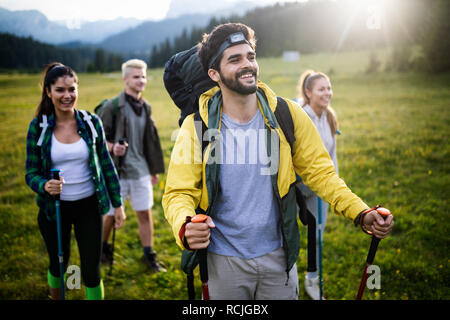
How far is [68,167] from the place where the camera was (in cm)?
379

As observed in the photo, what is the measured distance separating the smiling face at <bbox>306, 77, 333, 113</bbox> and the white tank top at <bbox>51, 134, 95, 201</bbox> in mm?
3423

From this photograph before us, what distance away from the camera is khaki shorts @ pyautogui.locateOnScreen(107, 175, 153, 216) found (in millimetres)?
5527

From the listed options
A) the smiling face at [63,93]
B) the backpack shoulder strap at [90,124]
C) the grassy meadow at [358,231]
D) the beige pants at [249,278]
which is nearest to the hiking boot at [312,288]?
the grassy meadow at [358,231]

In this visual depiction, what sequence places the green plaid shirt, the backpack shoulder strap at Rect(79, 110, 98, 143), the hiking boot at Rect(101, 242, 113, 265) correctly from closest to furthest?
1. the green plaid shirt
2. the backpack shoulder strap at Rect(79, 110, 98, 143)
3. the hiking boot at Rect(101, 242, 113, 265)

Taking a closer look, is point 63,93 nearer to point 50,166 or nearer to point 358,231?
point 50,166

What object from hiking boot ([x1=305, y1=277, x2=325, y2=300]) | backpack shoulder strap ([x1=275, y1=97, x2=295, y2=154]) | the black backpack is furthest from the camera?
hiking boot ([x1=305, y1=277, x2=325, y2=300])

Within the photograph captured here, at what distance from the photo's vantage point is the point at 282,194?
2.64m

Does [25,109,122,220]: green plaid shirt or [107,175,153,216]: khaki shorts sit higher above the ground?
[25,109,122,220]: green plaid shirt

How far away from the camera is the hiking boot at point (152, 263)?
5.46 m

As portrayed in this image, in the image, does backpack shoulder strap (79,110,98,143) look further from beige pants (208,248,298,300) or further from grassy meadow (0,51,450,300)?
grassy meadow (0,51,450,300)

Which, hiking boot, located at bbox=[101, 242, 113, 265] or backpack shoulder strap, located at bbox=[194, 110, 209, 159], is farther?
hiking boot, located at bbox=[101, 242, 113, 265]

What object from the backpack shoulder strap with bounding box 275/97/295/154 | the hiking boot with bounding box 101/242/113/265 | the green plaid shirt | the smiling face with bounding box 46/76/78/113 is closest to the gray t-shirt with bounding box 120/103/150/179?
the green plaid shirt

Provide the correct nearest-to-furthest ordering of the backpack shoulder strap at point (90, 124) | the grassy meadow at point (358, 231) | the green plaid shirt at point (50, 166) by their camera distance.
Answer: the green plaid shirt at point (50, 166) → the backpack shoulder strap at point (90, 124) → the grassy meadow at point (358, 231)

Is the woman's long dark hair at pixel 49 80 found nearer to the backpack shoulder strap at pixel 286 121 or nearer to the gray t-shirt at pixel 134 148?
the gray t-shirt at pixel 134 148
